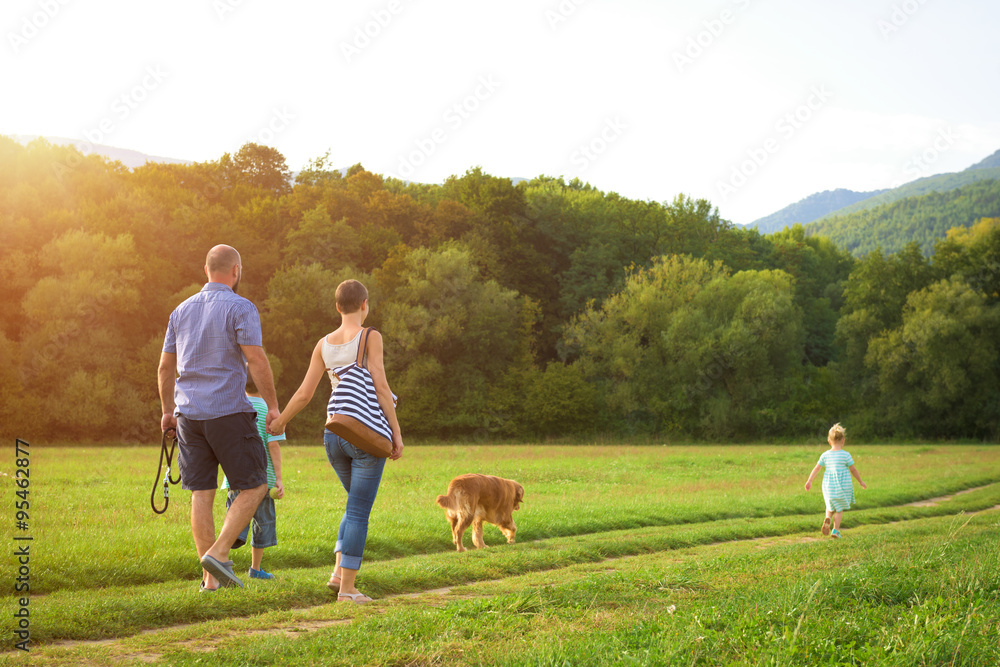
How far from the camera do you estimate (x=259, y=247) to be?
49656mm

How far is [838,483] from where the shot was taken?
13102 mm

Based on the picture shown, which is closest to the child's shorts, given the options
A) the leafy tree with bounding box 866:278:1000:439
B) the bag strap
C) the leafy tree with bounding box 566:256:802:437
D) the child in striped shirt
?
the bag strap

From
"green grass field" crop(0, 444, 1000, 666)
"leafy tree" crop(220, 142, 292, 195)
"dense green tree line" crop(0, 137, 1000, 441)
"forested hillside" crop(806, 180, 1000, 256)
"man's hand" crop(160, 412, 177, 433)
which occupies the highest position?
"forested hillside" crop(806, 180, 1000, 256)

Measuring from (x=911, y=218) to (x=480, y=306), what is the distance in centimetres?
9416

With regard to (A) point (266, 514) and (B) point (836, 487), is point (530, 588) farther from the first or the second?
(B) point (836, 487)

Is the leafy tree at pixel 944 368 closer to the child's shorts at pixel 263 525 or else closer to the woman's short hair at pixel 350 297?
the child's shorts at pixel 263 525

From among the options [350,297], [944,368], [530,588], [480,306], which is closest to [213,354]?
[350,297]

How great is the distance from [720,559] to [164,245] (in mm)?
42591

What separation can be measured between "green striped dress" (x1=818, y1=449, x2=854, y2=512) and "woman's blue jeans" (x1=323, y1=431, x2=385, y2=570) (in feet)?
30.4

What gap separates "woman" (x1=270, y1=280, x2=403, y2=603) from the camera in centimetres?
652

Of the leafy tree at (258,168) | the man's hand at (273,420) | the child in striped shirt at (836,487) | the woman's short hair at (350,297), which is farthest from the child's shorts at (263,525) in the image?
the leafy tree at (258,168)

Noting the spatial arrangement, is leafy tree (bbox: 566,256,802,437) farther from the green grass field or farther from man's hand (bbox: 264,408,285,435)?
man's hand (bbox: 264,408,285,435)

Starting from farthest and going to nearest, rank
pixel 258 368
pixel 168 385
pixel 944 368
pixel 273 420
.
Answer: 1. pixel 944 368
2. pixel 273 420
3. pixel 168 385
4. pixel 258 368

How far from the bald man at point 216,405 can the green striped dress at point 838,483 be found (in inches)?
398
